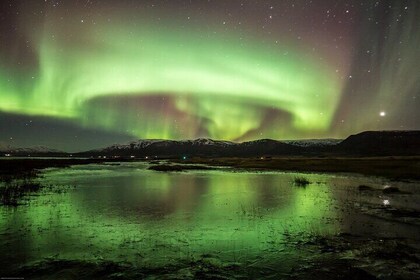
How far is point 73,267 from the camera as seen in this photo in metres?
10.8

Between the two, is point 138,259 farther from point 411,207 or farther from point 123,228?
point 411,207

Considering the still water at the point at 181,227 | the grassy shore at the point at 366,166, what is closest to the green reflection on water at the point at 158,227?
the still water at the point at 181,227

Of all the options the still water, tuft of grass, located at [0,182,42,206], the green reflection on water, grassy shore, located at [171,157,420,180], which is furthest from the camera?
grassy shore, located at [171,157,420,180]

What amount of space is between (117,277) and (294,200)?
797 inches

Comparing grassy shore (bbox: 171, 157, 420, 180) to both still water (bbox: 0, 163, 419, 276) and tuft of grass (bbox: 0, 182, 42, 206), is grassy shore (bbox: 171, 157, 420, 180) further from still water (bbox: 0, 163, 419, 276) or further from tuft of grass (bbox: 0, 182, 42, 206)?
tuft of grass (bbox: 0, 182, 42, 206)

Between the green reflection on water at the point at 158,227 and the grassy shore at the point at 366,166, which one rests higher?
the grassy shore at the point at 366,166

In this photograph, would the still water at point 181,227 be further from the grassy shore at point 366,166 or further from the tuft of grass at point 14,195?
the grassy shore at point 366,166

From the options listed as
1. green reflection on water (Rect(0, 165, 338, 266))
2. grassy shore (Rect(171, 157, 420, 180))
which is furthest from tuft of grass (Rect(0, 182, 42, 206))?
A: grassy shore (Rect(171, 157, 420, 180))

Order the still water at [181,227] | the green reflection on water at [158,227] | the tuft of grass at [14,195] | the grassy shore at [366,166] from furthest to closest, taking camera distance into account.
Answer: the grassy shore at [366,166]
the tuft of grass at [14,195]
the green reflection on water at [158,227]
the still water at [181,227]

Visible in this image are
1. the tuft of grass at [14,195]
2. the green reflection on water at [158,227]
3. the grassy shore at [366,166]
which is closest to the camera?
the green reflection on water at [158,227]

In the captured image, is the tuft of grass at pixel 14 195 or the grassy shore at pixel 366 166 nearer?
the tuft of grass at pixel 14 195

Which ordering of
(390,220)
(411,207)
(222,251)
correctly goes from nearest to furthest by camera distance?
(222,251) → (390,220) → (411,207)

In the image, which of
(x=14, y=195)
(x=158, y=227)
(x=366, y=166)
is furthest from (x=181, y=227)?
(x=366, y=166)

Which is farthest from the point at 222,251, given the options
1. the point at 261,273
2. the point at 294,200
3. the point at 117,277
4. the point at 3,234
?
the point at 294,200
